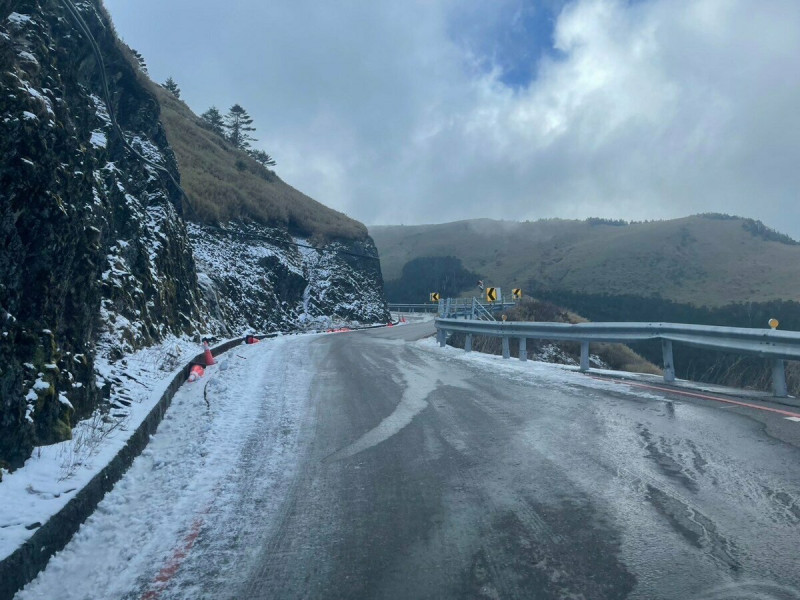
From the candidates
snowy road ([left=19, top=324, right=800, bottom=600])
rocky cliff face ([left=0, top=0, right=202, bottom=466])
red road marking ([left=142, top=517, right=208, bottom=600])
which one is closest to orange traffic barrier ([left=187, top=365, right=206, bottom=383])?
rocky cliff face ([left=0, top=0, right=202, bottom=466])

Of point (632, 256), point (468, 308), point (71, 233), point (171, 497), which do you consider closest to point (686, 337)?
point (171, 497)

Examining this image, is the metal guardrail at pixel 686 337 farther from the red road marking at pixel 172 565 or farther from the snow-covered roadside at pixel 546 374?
the red road marking at pixel 172 565

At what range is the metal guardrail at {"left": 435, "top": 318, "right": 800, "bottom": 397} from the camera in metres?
8.36

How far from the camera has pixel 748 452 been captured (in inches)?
220

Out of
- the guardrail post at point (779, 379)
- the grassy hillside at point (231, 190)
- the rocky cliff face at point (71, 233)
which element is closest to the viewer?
the rocky cliff face at point (71, 233)

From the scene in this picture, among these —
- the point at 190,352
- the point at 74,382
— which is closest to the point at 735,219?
the point at 190,352

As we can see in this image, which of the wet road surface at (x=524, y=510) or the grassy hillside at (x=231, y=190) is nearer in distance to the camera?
the wet road surface at (x=524, y=510)

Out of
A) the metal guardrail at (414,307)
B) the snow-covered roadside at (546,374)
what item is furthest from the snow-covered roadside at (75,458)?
the metal guardrail at (414,307)

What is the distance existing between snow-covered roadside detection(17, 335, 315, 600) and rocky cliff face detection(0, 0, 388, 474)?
0.91m

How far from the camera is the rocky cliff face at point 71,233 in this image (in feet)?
17.4

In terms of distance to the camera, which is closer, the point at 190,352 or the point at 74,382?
the point at 74,382

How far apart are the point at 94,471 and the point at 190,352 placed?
10.6m

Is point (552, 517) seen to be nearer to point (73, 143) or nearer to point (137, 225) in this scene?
point (73, 143)

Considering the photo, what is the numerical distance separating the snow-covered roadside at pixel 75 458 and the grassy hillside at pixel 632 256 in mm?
53510
